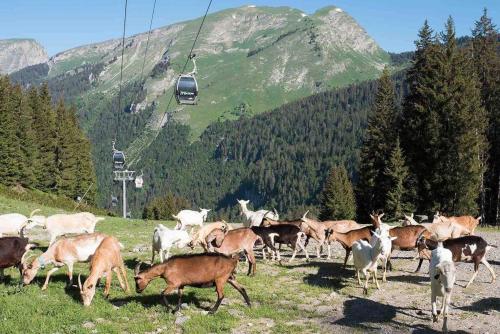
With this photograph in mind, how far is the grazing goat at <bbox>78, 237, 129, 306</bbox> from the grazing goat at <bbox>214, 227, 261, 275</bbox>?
373 centimetres

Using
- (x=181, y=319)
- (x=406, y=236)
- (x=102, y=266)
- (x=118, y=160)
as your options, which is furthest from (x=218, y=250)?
(x=118, y=160)

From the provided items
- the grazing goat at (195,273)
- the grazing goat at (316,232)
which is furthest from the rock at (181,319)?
the grazing goat at (316,232)

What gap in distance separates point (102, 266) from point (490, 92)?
5381 cm

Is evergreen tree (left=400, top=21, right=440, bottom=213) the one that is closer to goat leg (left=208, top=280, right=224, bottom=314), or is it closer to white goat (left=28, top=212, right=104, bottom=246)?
white goat (left=28, top=212, right=104, bottom=246)

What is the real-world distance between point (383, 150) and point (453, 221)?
115 feet

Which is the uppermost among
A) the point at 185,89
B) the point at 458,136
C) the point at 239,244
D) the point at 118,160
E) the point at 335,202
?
the point at 185,89

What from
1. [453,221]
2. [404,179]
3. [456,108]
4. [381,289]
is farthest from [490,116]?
[381,289]

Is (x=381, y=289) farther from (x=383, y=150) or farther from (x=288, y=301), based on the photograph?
(x=383, y=150)

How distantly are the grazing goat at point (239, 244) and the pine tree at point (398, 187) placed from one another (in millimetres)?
35946

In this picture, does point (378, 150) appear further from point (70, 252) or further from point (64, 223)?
point (70, 252)

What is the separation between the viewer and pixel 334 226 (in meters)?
21.9

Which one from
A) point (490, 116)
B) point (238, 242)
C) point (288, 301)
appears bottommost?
point (288, 301)

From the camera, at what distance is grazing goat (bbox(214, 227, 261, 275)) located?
673 inches

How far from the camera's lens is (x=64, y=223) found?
840 inches
